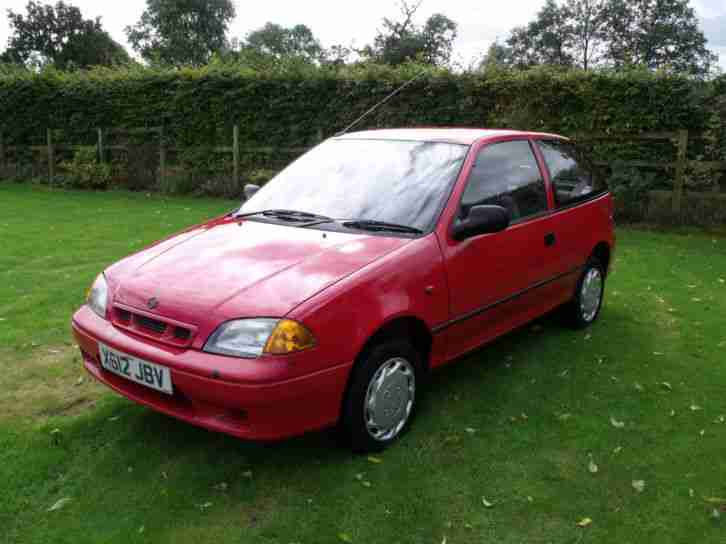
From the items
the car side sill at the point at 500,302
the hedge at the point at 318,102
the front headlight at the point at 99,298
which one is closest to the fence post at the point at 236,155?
the hedge at the point at 318,102

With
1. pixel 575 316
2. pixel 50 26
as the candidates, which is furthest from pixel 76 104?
pixel 50 26

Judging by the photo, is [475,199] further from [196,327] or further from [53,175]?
[53,175]

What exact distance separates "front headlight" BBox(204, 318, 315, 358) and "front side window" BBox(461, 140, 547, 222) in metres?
1.42

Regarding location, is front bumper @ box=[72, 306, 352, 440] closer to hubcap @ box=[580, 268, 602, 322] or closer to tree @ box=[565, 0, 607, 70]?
hubcap @ box=[580, 268, 602, 322]

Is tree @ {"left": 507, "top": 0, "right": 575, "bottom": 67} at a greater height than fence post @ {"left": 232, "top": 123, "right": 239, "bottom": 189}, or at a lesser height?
greater

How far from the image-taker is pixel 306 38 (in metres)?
81.4

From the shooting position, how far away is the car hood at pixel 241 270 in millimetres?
2988

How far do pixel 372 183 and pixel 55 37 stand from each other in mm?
55357

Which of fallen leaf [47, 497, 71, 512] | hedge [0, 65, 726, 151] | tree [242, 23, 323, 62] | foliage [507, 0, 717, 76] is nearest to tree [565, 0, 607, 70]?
foliage [507, 0, 717, 76]

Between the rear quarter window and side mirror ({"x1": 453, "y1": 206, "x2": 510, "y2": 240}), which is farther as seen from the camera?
the rear quarter window

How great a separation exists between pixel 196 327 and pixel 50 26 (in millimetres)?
56352

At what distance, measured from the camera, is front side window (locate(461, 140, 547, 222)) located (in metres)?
4.02

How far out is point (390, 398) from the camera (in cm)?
339

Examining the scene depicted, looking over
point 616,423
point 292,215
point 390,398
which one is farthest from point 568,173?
point 390,398
